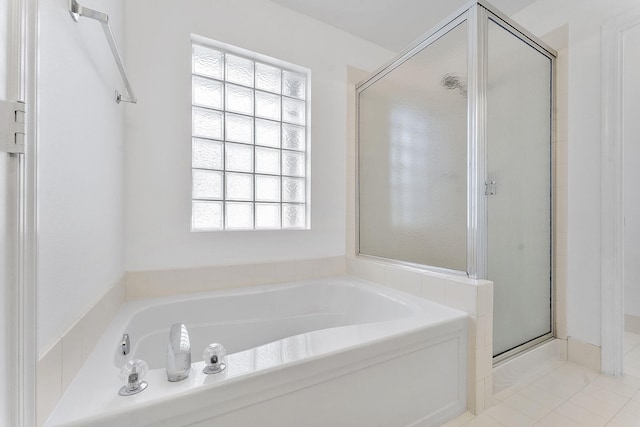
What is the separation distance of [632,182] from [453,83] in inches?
84.6

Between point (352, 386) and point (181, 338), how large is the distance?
0.63m

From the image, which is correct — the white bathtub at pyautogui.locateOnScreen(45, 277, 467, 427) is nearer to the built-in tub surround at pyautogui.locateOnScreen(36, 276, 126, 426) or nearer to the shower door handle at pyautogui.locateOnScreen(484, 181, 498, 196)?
the built-in tub surround at pyautogui.locateOnScreen(36, 276, 126, 426)

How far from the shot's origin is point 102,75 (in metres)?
1.21

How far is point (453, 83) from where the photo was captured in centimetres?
160

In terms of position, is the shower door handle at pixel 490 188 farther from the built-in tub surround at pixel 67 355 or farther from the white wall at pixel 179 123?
the built-in tub surround at pixel 67 355

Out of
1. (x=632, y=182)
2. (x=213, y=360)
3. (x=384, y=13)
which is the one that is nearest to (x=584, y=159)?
(x=632, y=182)

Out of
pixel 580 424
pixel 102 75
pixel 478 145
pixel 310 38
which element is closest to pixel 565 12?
pixel 478 145

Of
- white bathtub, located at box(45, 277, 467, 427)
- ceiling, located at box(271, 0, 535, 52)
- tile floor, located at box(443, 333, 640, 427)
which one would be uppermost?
ceiling, located at box(271, 0, 535, 52)

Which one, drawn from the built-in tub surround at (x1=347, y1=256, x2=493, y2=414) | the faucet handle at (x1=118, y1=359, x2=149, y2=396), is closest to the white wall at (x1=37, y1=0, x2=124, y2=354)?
the faucet handle at (x1=118, y1=359, x2=149, y2=396)

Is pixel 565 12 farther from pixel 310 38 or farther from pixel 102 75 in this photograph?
pixel 102 75

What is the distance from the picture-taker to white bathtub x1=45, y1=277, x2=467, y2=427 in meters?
0.75

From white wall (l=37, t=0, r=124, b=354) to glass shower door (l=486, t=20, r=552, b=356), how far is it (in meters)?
1.79

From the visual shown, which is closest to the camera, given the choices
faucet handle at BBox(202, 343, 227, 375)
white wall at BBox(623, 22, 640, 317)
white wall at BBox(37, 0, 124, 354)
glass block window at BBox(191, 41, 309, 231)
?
white wall at BBox(37, 0, 124, 354)

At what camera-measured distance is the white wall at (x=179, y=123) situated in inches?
63.5
